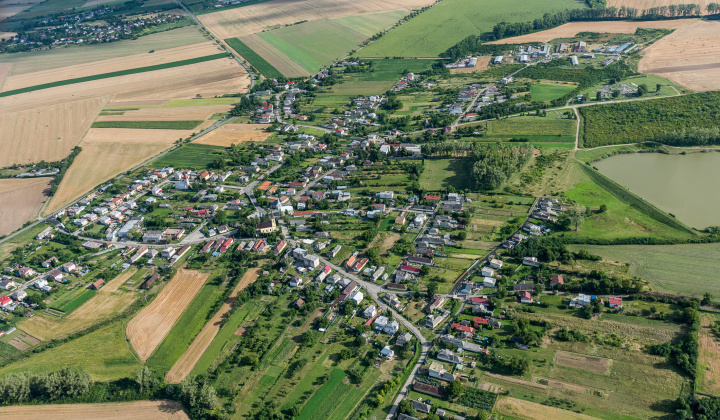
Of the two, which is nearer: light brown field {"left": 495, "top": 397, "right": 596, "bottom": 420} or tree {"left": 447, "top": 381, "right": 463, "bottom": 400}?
light brown field {"left": 495, "top": 397, "right": 596, "bottom": 420}

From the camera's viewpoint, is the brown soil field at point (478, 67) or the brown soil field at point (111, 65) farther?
the brown soil field at point (111, 65)

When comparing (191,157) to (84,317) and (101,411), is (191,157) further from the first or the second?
(101,411)

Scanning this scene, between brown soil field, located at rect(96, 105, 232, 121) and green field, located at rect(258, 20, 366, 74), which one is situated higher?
green field, located at rect(258, 20, 366, 74)

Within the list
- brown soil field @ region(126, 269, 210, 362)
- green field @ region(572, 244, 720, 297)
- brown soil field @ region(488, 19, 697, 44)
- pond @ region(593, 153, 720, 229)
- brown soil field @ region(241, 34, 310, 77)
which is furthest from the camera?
brown soil field @ region(241, 34, 310, 77)

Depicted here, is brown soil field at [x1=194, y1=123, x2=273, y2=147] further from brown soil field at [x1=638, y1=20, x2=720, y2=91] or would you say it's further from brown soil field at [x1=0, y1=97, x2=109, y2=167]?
brown soil field at [x1=638, y1=20, x2=720, y2=91]

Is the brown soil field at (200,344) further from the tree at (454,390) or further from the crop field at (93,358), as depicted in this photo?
the tree at (454,390)

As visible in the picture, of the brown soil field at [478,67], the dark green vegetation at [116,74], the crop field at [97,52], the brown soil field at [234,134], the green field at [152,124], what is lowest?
the brown soil field at [234,134]

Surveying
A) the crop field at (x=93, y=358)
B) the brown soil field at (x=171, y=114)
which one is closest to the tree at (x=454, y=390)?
the crop field at (x=93, y=358)

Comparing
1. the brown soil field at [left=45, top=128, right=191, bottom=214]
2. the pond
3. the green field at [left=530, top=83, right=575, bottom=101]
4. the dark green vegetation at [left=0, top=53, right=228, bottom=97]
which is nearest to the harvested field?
the pond
